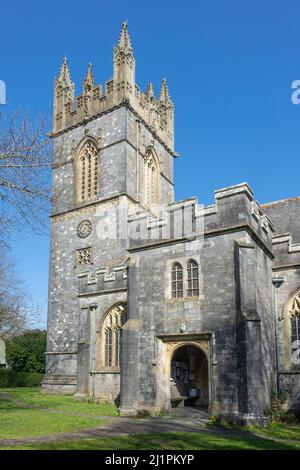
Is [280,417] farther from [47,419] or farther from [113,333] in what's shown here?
[113,333]

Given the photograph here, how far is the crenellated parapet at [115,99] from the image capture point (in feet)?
103

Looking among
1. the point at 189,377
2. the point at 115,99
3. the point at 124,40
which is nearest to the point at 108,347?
the point at 189,377

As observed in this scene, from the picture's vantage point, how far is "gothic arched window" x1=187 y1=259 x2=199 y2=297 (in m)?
16.6

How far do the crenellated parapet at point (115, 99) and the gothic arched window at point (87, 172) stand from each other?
215cm

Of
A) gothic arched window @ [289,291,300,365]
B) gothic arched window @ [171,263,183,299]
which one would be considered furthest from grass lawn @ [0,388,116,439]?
gothic arched window @ [289,291,300,365]

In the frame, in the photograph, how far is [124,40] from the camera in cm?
3228

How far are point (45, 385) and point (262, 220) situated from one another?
17891 millimetres

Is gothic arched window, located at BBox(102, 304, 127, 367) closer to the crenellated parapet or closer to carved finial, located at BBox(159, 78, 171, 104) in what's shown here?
the crenellated parapet

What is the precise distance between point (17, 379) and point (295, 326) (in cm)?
2915

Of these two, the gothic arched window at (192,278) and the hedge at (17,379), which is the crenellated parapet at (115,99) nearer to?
the gothic arched window at (192,278)

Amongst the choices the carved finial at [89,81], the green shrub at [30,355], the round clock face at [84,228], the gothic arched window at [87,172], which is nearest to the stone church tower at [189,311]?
the round clock face at [84,228]

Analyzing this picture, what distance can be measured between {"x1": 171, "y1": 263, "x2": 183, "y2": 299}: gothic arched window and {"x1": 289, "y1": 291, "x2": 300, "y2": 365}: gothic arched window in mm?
4642
